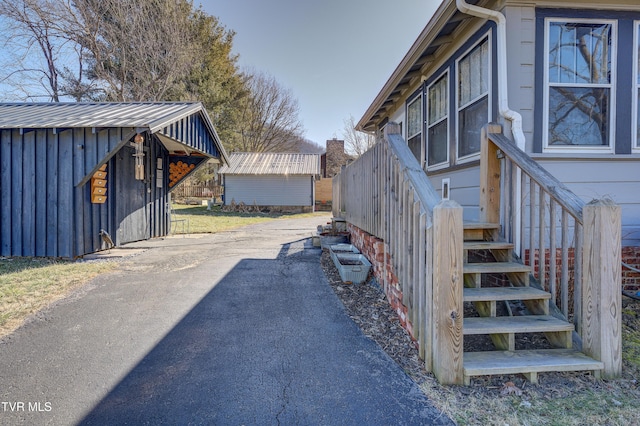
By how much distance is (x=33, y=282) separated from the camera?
4.89m

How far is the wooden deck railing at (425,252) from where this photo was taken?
240cm

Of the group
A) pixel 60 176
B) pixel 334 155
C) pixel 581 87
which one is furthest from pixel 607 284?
pixel 334 155

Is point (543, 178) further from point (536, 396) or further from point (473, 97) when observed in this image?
point (473, 97)

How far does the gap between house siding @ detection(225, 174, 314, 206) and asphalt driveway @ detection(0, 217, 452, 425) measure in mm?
16253

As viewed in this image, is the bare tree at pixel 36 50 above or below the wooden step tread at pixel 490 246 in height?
above

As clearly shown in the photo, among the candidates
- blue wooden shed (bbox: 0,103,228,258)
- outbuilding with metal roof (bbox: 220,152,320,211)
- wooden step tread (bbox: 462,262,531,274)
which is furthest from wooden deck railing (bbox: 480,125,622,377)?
outbuilding with metal roof (bbox: 220,152,320,211)

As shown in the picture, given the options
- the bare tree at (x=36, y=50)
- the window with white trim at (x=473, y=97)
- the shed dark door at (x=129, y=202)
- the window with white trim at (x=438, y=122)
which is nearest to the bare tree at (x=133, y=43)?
the bare tree at (x=36, y=50)

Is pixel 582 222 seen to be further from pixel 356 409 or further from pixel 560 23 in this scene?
pixel 560 23

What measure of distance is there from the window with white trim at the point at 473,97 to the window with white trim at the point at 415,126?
158 centimetres

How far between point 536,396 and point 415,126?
18.2ft

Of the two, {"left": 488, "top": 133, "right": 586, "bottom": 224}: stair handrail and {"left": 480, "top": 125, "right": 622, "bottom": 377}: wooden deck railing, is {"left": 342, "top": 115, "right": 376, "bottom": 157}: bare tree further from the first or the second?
{"left": 480, "top": 125, "right": 622, "bottom": 377}: wooden deck railing

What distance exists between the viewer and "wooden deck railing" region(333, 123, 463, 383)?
2396mm

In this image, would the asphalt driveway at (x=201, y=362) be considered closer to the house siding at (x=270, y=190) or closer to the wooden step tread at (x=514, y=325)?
the wooden step tread at (x=514, y=325)

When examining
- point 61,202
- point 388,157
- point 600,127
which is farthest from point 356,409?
point 61,202
